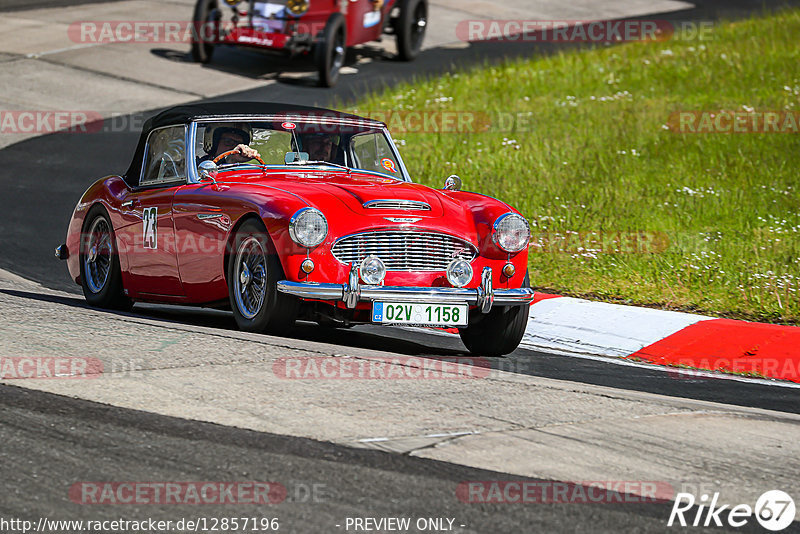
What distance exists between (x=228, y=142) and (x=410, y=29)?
1187cm

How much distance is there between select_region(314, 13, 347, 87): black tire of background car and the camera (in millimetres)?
16828

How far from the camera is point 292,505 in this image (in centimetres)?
395

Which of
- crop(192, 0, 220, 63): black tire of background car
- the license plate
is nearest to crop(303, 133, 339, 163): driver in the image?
the license plate

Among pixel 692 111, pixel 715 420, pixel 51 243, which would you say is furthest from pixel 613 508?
pixel 692 111

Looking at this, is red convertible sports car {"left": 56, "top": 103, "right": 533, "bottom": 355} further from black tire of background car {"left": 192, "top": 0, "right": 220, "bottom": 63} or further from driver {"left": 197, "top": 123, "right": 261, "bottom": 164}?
black tire of background car {"left": 192, "top": 0, "right": 220, "bottom": 63}

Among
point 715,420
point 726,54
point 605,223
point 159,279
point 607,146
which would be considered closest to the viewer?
point 715,420

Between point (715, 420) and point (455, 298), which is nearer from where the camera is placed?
point (715, 420)

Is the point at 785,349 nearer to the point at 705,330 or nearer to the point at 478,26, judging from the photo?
the point at 705,330

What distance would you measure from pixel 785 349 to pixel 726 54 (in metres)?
11.9

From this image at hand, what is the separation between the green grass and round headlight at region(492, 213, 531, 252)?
2312 mm

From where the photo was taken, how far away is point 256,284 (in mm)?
6859

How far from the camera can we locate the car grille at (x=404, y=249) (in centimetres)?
670

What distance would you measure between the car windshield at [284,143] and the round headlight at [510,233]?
4.35 feet

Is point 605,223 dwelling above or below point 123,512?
above
